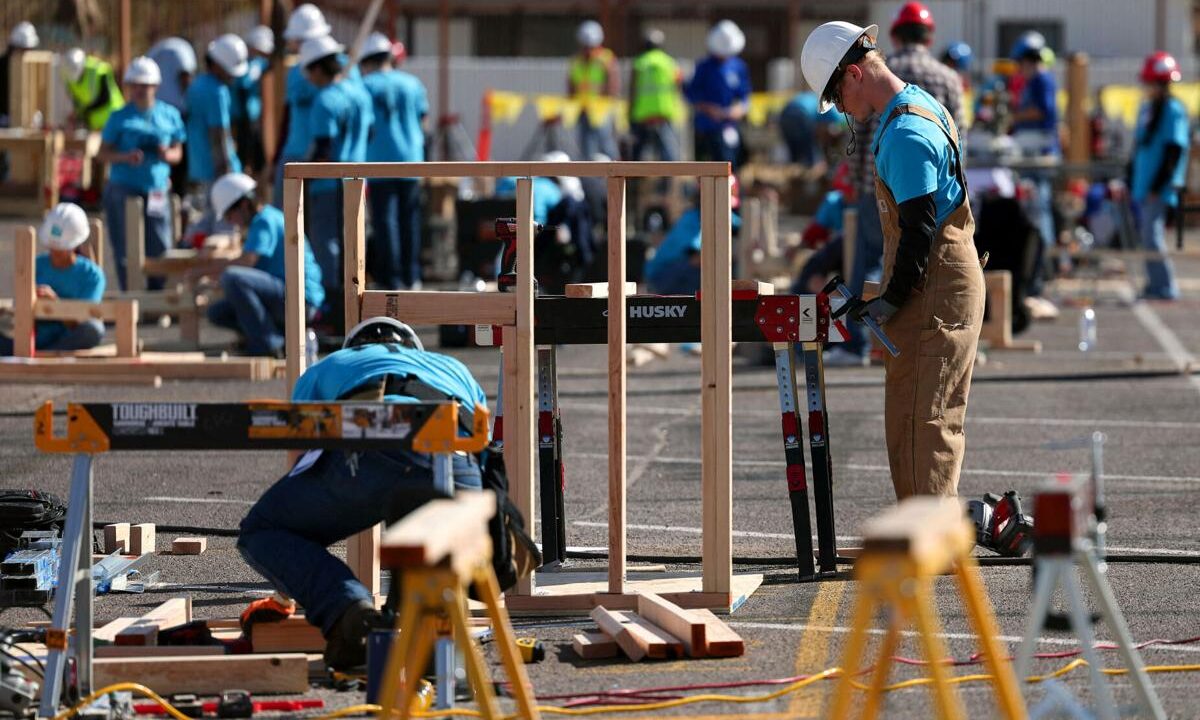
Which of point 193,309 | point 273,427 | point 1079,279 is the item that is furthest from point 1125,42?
point 273,427

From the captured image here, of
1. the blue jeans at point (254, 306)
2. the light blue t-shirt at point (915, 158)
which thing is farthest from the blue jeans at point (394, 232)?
the light blue t-shirt at point (915, 158)

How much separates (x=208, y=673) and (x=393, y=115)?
10.9 meters

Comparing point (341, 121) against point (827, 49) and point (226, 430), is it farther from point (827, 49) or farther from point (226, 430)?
point (226, 430)

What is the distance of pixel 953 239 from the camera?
745cm

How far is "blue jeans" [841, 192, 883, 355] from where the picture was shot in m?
12.8

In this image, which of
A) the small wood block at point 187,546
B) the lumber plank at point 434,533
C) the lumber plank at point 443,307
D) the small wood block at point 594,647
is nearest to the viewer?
the lumber plank at point 434,533

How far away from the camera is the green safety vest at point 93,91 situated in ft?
80.0

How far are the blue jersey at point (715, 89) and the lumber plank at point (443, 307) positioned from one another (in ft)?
46.6

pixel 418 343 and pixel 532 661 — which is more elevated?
pixel 418 343

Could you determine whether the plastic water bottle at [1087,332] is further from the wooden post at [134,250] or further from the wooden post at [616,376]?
the wooden post at [616,376]

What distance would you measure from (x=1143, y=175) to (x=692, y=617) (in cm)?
1326

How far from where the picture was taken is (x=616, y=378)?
6.94m

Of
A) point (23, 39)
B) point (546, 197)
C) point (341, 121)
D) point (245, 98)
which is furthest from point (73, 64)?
Answer: point (341, 121)

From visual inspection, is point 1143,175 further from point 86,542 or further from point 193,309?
point 86,542
